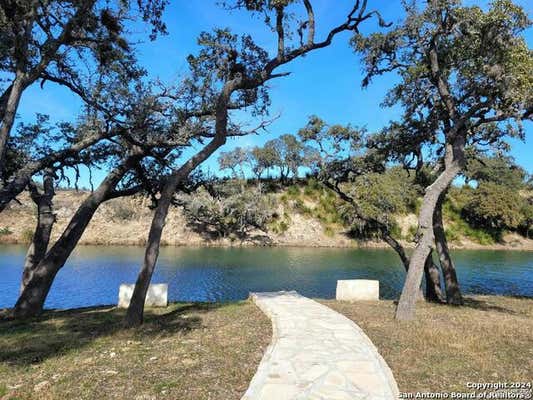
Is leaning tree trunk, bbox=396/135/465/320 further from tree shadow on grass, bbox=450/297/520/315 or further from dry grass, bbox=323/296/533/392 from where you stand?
tree shadow on grass, bbox=450/297/520/315

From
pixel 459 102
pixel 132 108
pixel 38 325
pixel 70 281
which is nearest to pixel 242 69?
pixel 132 108

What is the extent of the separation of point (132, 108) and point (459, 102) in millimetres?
10673

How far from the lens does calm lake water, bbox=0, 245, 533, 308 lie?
22.6 metres

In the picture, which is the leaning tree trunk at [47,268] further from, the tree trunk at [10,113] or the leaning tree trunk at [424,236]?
the leaning tree trunk at [424,236]

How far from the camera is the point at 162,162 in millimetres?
14336

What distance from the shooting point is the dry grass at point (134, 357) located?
5527 millimetres

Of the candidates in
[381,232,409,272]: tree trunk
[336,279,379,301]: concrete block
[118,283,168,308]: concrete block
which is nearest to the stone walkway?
[336,279,379,301]: concrete block

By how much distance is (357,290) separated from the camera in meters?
14.5

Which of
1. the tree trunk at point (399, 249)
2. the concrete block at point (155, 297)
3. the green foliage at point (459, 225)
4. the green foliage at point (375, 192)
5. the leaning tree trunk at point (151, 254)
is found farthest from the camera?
the green foliage at point (459, 225)

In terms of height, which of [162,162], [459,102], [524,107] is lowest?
[162,162]

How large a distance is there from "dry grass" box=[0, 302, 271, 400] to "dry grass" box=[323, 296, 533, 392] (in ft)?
8.03

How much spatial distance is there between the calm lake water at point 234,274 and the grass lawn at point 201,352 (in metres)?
11.1

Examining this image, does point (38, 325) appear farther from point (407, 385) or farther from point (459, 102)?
point (459, 102)

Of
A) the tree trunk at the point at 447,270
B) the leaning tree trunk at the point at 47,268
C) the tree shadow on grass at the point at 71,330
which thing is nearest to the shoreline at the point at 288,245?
Result: the leaning tree trunk at the point at 47,268
